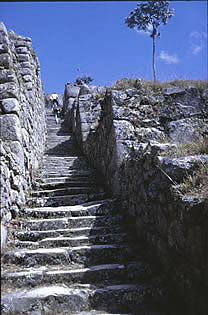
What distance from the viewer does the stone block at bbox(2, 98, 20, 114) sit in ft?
13.5

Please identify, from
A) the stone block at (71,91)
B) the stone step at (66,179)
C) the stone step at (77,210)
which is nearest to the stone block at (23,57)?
the stone step at (66,179)

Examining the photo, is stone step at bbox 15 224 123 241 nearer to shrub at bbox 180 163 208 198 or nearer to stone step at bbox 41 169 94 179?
shrub at bbox 180 163 208 198

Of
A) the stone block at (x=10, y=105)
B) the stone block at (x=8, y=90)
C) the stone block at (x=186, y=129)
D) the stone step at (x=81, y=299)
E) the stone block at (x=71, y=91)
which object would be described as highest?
the stone block at (x=71, y=91)

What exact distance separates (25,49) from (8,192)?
5000mm

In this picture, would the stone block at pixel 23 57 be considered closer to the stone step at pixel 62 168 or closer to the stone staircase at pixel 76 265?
the stone step at pixel 62 168

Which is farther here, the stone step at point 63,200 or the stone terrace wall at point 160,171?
the stone step at point 63,200

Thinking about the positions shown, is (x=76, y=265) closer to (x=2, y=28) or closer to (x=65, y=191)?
(x=65, y=191)

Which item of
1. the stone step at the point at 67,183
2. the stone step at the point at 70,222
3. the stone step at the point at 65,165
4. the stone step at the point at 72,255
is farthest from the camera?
the stone step at the point at 65,165

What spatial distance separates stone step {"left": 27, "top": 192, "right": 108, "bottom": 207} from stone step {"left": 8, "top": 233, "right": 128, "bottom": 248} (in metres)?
1.06

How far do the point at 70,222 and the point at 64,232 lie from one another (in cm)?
25

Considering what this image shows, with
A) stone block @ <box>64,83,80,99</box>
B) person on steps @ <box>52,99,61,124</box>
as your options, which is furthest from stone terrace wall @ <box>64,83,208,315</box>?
stone block @ <box>64,83,80,99</box>

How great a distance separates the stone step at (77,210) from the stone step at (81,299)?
1382mm

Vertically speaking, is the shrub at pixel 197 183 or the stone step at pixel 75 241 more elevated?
the shrub at pixel 197 183

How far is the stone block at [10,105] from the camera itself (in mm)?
4113
